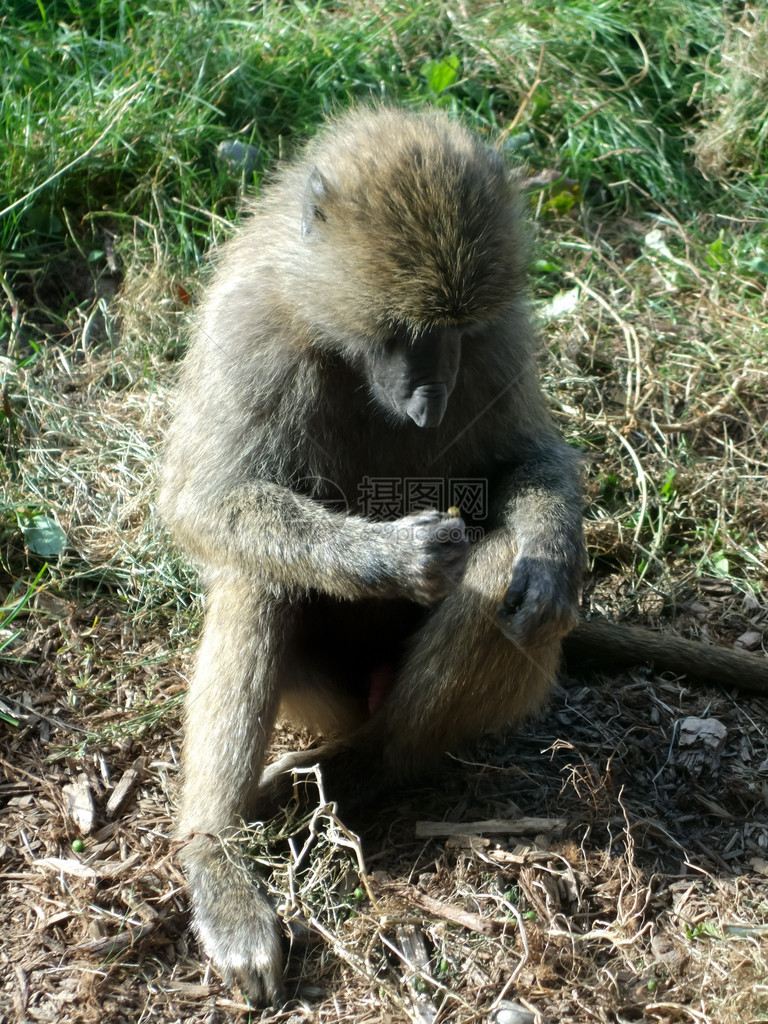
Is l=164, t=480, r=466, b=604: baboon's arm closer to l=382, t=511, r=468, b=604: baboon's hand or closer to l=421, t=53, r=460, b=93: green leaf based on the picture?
l=382, t=511, r=468, b=604: baboon's hand

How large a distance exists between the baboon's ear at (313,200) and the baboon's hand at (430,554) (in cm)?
98

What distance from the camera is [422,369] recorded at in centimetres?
337

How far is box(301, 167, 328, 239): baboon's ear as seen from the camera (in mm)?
3469

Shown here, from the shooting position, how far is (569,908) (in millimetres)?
3500

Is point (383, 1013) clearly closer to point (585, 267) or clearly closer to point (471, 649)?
point (471, 649)

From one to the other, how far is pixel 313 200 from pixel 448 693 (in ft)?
5.31

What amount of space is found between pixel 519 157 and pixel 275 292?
287 cm

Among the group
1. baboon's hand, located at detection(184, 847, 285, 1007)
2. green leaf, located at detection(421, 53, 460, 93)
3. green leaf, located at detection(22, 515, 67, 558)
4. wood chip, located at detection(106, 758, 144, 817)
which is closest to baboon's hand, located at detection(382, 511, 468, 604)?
baboon's hand, located at detection(184, 847, 285, 1007)

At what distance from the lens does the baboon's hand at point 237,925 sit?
10.8 feet

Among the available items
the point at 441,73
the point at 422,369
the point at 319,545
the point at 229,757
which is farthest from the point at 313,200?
the point at 441,73

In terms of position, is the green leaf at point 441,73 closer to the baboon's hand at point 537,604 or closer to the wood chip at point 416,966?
the baboon's hand at point 537,604

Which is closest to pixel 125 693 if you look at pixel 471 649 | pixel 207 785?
pixel 207 785

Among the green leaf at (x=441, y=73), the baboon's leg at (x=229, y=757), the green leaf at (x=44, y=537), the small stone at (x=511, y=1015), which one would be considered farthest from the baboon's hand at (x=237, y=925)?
the green leaf at (x=441, y=73)

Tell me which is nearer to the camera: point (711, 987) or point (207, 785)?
point (711, 987)
